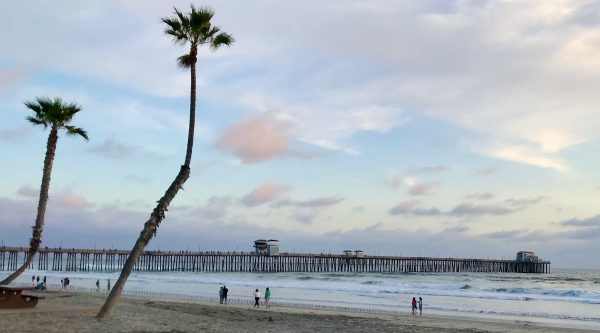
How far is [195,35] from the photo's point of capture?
17469 millimetres

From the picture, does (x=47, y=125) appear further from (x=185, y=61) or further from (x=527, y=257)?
(x=527, y=257)

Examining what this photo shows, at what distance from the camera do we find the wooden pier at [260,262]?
8619 centimetres

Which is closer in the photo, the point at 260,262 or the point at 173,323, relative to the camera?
the point at 173,323

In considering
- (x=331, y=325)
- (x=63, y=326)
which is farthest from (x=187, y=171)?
(x=331, y=325)

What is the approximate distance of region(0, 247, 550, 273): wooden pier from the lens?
86.2 metres

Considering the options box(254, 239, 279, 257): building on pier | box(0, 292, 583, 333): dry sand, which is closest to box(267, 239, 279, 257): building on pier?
box(254, 239, 279, 257): building on pier

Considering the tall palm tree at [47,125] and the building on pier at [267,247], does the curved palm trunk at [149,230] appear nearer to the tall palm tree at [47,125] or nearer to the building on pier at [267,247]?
the tall palm tree at [47,125]

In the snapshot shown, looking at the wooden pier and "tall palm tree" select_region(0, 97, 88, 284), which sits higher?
"tall palm tree" select_region(0, 97, 88, 284)

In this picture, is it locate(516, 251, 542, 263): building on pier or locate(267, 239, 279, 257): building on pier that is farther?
locate(516, 251, 542, 263): building on pier

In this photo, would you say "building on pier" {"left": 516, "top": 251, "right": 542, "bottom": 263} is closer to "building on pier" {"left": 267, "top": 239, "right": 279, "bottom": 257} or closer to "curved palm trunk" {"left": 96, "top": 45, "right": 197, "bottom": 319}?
"building on pier" {"left": 267, "top": 239, "right": 279, "bottom": 257}

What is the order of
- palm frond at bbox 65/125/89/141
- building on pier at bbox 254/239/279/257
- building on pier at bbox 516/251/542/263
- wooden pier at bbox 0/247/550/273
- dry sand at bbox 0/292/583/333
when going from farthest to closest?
building on pier at bbox 516/251/542/263, building on pier at bbox 254/239/279/257, wooden pier at bbox 0/247/550/273, palm frond at bbox 65/125/89/141, dry sand at bbox 0/292/583/333

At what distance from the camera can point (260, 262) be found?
104m

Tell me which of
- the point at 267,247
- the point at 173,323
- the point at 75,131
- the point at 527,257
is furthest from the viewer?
the point at 527,257

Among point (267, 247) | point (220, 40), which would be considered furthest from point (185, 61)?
point (267, 247)
